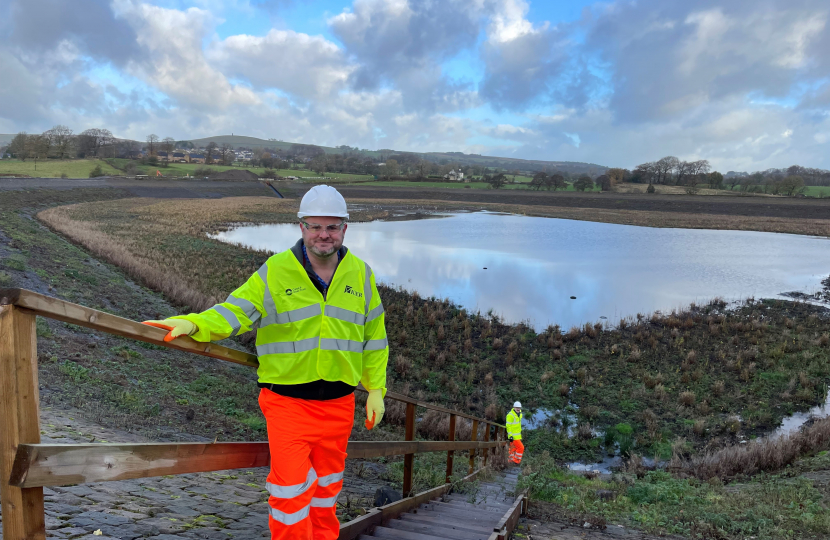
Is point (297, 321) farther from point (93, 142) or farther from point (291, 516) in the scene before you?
point (93, 142)

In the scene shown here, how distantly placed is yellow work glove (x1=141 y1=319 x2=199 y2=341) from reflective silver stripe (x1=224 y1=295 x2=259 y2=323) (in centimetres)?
30

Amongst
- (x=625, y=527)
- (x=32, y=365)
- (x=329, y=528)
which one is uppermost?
(x=32, y=365)

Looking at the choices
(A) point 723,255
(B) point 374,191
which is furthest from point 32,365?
(B) point 374,191

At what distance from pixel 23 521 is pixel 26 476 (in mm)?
158

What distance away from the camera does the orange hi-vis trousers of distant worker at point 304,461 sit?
2.68 m

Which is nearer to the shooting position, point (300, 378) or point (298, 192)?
point (300, 378)

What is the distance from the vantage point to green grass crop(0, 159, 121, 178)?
69.1 m

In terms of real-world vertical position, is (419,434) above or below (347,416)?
below

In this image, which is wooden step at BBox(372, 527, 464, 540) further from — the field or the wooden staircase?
the field

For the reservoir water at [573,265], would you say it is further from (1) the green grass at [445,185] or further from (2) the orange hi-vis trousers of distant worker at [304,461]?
(1) the green grass at [445,185]

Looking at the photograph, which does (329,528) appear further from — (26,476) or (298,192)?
(298,192)

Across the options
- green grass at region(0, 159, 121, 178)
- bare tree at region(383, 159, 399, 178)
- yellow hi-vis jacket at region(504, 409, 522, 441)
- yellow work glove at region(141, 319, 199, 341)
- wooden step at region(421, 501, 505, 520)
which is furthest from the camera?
bare tree at region(383, 159, 399, 178)

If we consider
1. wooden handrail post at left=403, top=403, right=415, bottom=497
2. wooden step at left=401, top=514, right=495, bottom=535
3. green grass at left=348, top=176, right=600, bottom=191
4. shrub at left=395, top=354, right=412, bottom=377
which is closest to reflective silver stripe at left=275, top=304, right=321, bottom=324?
wooden handrail post at left=403, top=403, right=415, bottom=497

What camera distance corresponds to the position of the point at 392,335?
16.2m
